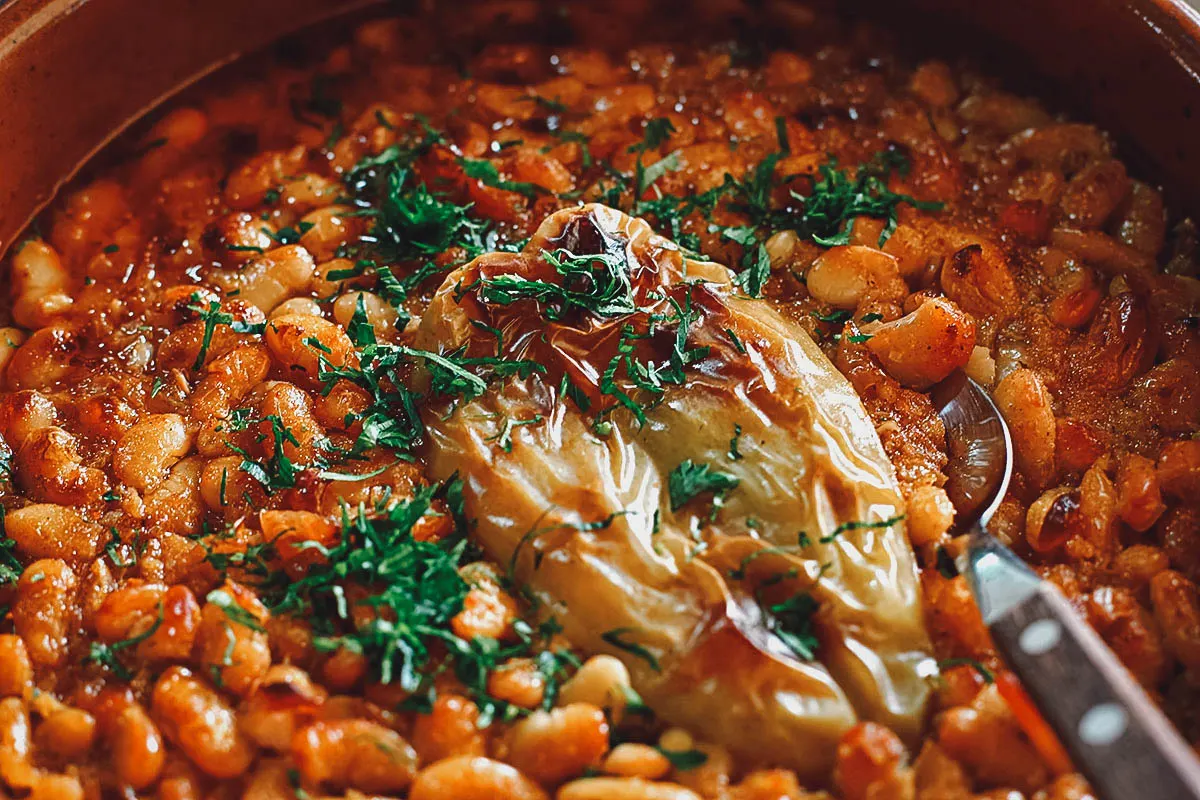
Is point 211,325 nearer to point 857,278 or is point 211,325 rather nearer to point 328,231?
point 328,231

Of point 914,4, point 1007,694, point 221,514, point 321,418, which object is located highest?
point 914,4

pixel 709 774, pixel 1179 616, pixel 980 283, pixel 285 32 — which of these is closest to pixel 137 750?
pixel 709 774

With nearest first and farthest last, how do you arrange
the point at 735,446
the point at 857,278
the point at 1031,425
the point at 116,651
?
the point at 116,651 < the point at 735,446 < the point at 1031,425 < the point at 857,278

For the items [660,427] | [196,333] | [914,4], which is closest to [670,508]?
[660,427]

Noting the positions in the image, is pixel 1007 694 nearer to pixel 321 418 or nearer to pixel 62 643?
pixel 321 418

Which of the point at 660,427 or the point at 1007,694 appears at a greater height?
the point at 1007,694

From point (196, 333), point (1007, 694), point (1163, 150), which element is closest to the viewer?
point (1007, 694)

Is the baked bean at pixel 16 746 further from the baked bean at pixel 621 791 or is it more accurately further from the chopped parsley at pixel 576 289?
the chopped parsley at pixel 576 289

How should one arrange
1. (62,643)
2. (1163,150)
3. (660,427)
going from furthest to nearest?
1. (1163,150)
2. (660,427)
3. (62,643)
